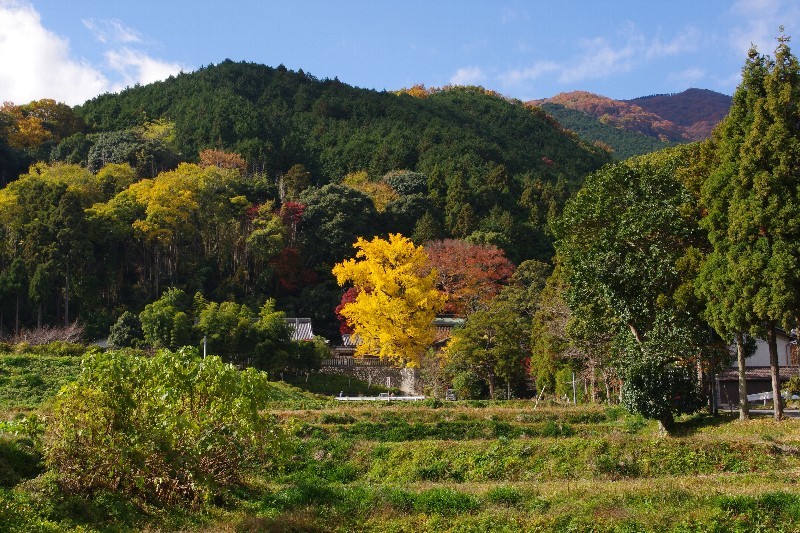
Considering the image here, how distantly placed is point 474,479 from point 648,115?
154 metres

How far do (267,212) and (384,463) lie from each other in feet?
112

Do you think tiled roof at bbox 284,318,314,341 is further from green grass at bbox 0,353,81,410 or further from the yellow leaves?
the yellow leaves

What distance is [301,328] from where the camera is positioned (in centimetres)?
4381

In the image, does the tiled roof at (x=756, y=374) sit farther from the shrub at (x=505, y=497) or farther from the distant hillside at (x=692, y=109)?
the distant hillside at (x=692, y=109)

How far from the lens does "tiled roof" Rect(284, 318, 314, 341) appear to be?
42.9 meters

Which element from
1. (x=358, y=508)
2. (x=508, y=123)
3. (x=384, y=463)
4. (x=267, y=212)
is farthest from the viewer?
(x=508, y=123)

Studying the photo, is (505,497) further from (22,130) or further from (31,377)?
(22,130)

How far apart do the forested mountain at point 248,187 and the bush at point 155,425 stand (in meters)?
29.5

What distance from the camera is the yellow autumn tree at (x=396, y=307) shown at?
34.0 metres

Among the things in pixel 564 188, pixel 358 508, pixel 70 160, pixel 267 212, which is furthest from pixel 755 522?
pixel 70 160

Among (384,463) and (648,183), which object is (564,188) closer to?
(648,183)

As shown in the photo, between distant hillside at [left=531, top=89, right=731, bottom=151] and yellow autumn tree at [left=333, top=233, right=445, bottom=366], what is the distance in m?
85.8

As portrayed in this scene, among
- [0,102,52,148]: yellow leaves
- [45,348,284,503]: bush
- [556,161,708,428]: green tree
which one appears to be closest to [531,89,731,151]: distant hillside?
[0,102,52,148]: yellow leaves

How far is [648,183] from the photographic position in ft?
75.3
